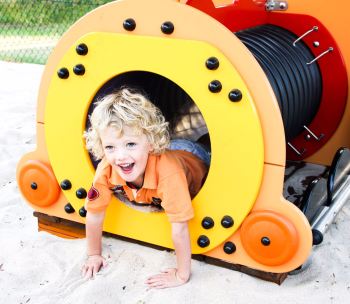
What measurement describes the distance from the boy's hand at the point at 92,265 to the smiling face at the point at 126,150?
311mm

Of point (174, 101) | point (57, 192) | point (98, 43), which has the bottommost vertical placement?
point (57, 192)

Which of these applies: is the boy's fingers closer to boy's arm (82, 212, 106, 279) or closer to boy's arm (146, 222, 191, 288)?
boy's arm (82, 212, 106, 279)

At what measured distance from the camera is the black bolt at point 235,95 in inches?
55.7

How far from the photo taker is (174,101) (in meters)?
2.23

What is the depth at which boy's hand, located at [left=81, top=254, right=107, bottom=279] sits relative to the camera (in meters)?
1.63

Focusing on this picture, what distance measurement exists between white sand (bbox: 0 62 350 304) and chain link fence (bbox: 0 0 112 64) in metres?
3.90

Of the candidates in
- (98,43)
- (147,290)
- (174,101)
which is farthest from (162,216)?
(174,101)

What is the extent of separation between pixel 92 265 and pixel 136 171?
356mm

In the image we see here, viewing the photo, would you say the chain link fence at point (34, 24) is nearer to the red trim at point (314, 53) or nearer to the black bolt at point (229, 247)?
the red trim at point (314, 53)

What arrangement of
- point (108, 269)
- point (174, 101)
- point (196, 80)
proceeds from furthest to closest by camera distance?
point (174, 101), point (108, 269), point (196, 80)

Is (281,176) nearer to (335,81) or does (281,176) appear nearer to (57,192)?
(57,192)

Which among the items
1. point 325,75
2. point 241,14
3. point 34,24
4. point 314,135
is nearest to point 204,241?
point 314,135

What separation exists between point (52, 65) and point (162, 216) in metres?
0.59

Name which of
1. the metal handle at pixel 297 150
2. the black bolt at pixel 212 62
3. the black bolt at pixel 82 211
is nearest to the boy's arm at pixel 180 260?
the black bolt at pixel 82 211
